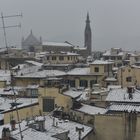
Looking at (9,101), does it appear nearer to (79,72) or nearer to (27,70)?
(27,70)

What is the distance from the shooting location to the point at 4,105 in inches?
1332

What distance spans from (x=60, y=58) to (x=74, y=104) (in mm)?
36425

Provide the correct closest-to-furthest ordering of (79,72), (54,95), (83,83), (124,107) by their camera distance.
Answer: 1. (124,107)
2. (54,95)
3. (83,83)
4. (79,72)

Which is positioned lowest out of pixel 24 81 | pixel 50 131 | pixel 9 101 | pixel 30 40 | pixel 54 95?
pixel 9 101

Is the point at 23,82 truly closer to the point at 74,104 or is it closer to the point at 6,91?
the point at 6,91

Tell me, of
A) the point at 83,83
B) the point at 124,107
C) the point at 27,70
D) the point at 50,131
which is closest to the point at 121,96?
the point at 124,107

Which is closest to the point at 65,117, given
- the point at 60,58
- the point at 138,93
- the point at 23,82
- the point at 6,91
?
the point at 138,93

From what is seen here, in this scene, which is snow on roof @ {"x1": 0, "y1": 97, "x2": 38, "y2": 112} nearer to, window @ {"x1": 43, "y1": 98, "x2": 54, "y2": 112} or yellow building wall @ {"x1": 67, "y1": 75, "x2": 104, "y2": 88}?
window @ {"x1": 43, "y1": 98, "x2": 54, "y2": 112}

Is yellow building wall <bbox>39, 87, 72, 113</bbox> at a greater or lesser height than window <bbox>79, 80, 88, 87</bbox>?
greater

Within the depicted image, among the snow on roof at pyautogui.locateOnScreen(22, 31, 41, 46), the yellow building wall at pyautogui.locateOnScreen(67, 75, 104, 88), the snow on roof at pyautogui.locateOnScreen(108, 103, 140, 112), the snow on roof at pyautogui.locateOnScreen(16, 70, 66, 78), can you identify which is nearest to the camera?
the snow on roof at pyautogui.locateOnScreen(108, 103, 140, 112)

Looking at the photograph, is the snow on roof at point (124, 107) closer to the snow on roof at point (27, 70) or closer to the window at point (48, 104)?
the window at point (48, 104)

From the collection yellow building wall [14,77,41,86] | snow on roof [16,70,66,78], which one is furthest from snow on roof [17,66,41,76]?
yellow building wall [14,77,41,86]

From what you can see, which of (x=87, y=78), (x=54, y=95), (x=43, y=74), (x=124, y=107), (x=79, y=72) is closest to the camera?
(x=124, y=107)

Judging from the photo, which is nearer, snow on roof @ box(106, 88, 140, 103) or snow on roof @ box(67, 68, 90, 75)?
snow on roof @ box(106, 88, 140, 103)
